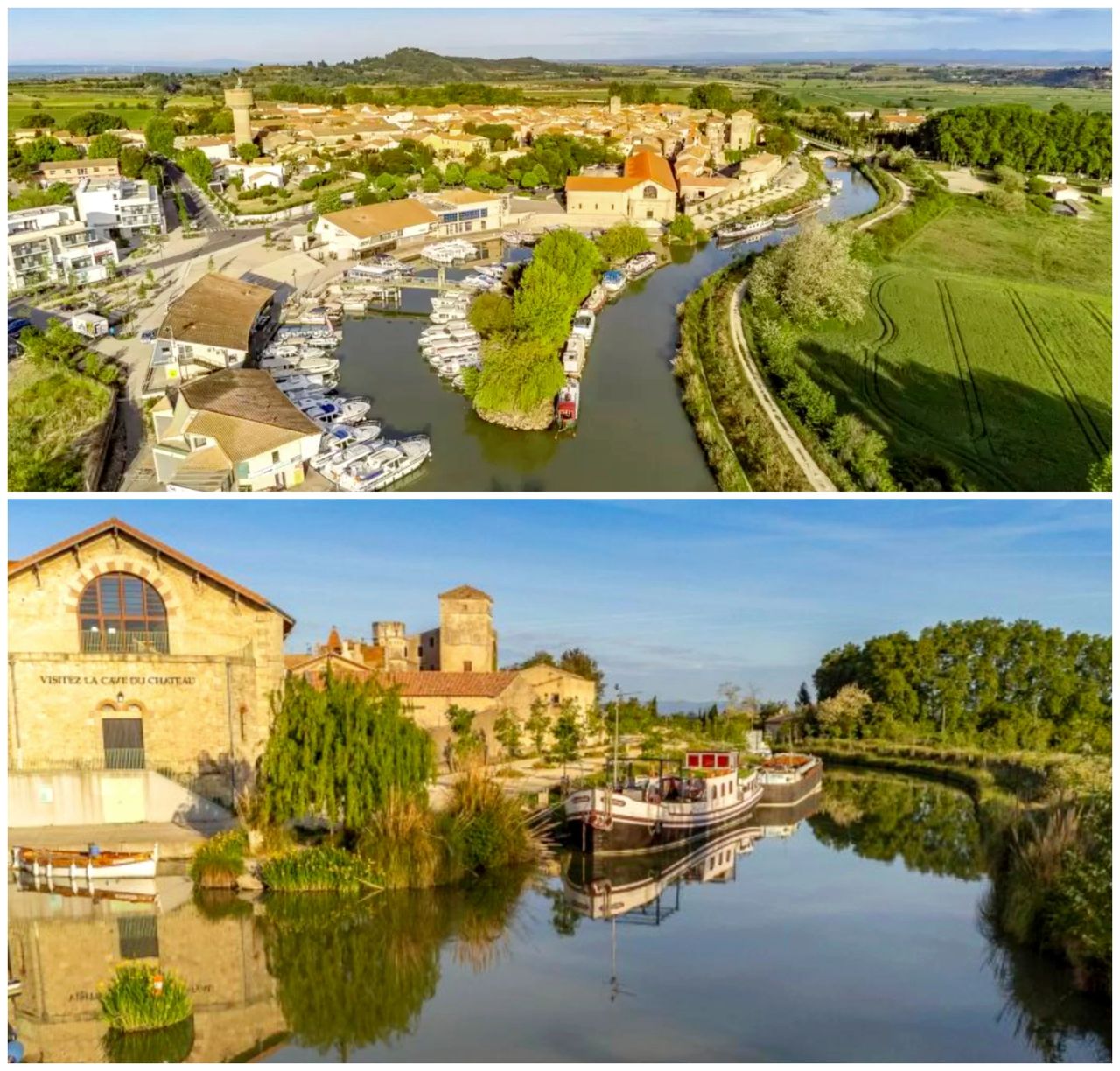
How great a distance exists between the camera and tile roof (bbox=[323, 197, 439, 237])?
26156 millimetres

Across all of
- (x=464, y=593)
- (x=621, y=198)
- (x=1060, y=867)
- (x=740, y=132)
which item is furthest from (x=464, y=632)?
(x=740, y=132)

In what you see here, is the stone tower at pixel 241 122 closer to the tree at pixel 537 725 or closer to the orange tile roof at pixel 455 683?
the orange tile roof at pixel 455 683

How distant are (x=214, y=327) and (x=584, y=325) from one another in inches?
263

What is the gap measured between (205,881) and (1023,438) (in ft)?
41.2

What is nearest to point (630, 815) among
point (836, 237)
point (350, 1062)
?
point (350, 1062)

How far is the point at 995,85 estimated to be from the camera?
62250 mm

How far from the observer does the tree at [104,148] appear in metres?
35.7

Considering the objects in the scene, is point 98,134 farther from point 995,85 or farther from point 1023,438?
point 995,85

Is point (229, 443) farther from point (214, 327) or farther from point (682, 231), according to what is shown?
point (682, 231)

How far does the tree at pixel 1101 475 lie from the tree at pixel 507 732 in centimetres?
853

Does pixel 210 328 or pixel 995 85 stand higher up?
pixel 995 85

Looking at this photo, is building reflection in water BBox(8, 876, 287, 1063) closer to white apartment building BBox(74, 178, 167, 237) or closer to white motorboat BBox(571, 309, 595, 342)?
white motorboat BBox(571, 309, 595, 342)

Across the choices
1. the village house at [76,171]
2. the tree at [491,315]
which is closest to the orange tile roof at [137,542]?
the tree at [491,315]

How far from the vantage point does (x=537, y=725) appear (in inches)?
647
